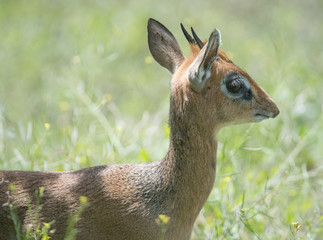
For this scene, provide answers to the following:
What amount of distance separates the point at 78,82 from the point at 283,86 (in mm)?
2031

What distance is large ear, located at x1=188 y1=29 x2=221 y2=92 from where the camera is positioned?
3.41 meters

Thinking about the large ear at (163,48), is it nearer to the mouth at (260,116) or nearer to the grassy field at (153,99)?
the mouth at (260,116)

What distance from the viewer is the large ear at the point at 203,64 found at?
341 cm

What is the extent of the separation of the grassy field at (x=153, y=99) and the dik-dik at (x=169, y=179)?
20.4 inches

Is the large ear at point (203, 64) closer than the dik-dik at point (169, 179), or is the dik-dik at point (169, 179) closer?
the large ear at point (203, 64)

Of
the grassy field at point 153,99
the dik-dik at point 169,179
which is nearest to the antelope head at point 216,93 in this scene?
the dik-dik at point 169,179

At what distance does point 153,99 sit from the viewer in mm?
6980

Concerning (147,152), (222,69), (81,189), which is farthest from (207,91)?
(147,152)

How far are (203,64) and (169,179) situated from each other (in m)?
0.77

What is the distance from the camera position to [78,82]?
18.8 feet

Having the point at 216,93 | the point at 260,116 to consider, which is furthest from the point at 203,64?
the point at 260,116

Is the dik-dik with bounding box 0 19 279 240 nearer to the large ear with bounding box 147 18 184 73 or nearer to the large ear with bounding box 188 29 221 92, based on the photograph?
the large ear with bounding box 188 29 221 92

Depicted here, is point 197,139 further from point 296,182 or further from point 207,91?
point 296,182

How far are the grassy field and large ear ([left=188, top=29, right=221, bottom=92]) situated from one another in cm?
90
